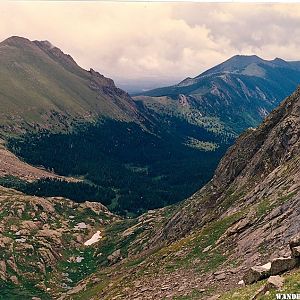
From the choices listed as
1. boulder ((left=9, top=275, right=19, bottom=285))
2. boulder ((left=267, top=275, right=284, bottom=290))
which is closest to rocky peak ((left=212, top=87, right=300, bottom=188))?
boulder ((left=267, top=275, right=284, bottom=290))

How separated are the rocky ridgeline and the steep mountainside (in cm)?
11

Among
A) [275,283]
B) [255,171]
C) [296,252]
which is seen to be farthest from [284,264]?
[255,171]

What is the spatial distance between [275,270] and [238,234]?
28.3 m

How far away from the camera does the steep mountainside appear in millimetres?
48594

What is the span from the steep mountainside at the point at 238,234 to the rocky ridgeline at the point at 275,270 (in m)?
0.11

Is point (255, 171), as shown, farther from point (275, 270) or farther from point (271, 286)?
point (271, 286)

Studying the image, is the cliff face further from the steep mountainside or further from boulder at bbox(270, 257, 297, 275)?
boulder at bbox(270, 257, 297, 275)

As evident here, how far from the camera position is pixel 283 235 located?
50.4 m

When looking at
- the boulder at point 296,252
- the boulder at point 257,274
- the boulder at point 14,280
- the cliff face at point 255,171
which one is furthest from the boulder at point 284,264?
the boulder at point 14,280

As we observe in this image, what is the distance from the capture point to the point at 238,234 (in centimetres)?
6128

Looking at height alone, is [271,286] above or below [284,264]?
above

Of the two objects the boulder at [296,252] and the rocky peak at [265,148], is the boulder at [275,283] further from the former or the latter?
the rocky peak at [265,148]

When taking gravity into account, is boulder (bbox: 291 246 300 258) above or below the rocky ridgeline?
above

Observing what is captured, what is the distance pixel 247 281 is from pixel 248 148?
76.8 m
